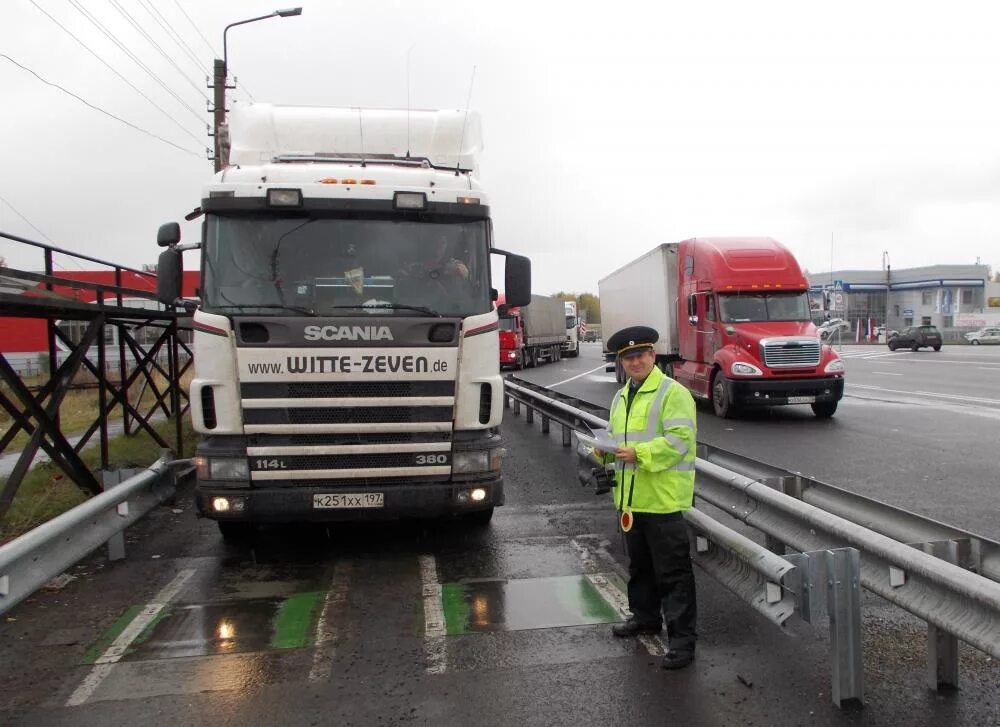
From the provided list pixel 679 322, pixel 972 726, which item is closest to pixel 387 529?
pixel 972 726

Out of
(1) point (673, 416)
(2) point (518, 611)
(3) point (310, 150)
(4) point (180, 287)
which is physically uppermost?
(3) point (310, 150)

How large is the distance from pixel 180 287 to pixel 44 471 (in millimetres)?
4901

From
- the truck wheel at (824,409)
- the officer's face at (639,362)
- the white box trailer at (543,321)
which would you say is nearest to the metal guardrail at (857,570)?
the officer's face at (639,362)

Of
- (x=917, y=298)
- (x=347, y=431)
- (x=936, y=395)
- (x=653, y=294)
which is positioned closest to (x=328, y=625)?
(x=347, y=431)

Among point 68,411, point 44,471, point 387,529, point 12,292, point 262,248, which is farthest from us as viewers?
point 68,411

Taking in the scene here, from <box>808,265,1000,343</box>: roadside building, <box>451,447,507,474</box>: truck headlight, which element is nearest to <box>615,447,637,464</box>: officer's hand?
<box>451,447,507,474</box>: truck headlight

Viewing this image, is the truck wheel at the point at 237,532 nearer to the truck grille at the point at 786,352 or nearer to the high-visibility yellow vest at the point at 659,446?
the high-visibility yellow vest at the point at 659,446

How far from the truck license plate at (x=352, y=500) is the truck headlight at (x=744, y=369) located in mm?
9807

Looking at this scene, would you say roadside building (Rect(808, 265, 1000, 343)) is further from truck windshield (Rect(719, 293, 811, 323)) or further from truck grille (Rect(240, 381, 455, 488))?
truck grille (Rect(240, 381, 455, 488))

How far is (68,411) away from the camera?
20.6 metres

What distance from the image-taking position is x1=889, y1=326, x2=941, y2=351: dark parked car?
42.7 m

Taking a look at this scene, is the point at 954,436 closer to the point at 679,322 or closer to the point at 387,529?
the point at 679,322

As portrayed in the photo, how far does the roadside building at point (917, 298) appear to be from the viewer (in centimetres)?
7025

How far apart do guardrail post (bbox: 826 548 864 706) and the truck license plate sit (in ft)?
10.1
